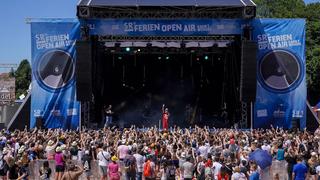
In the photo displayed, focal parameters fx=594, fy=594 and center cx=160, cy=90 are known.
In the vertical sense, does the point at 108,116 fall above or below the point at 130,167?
above

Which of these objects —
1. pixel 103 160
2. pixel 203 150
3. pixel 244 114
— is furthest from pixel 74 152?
pixel 244 114

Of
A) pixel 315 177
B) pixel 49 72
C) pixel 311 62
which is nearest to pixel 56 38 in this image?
pixel 49 72

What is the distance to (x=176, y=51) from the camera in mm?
29953

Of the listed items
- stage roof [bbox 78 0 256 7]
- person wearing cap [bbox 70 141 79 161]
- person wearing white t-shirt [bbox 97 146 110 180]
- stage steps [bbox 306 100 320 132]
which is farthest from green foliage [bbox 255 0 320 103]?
person wearing white t-shirt [bbox 97 146 110 180]

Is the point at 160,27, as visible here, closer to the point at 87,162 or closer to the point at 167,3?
the point at 167,3

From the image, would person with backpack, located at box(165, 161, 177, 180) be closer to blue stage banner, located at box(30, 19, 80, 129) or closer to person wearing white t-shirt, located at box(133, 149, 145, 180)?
person wearing white t-shirt, located at box(133, 149, 145, 180)

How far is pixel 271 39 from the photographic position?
86.3 ft

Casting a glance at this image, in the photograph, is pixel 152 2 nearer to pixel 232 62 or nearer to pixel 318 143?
pixel 232 62

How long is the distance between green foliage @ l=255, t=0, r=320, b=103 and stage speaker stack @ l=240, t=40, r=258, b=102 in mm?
23388

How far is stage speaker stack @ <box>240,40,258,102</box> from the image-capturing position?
80.4 feet

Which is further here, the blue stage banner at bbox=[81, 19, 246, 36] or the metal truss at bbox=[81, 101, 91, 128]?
the metal truss at bbox=[81, 101, 91, 128]

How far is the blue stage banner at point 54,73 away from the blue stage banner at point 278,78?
8.13 m

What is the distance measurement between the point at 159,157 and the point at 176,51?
53.9ft

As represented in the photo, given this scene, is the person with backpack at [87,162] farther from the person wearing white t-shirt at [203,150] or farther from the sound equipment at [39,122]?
the sound equipment at [39,122]
